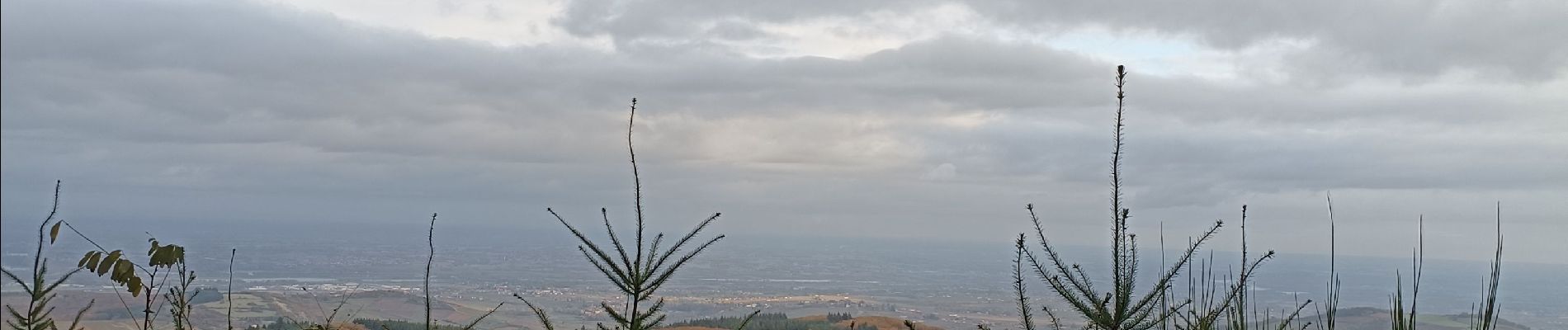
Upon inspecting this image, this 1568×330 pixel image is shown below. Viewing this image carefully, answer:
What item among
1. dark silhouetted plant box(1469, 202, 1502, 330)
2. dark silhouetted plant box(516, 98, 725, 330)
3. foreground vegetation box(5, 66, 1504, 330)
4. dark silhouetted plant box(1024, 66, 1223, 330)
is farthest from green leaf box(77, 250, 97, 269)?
dark silhouetted plant box(1469, 202, 1502, 330)

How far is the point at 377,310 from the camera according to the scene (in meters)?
8.78

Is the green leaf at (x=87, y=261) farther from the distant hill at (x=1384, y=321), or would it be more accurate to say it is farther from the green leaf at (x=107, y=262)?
the distant hill at (x=1384, y=321)

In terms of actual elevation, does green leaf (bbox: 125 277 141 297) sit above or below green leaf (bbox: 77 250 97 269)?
below

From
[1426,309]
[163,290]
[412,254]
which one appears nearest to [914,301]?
[412,254]

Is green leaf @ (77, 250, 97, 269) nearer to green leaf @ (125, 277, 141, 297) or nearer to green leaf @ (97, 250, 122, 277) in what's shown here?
green leaf @ (97, 250, 122, 277)

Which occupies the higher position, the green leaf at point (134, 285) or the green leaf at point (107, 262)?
the green leaf at point (107, 262)

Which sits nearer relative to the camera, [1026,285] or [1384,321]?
[1026,285]

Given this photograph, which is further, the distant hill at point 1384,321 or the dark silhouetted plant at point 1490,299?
the distant hill at point 1384,321

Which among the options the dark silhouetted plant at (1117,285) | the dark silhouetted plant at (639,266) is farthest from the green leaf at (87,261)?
the dark silhouetted plant at (1117,285)

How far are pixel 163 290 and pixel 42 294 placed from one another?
594mm

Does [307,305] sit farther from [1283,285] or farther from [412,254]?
[412,254]

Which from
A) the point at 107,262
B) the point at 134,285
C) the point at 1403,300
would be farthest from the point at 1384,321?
the point at 107,262

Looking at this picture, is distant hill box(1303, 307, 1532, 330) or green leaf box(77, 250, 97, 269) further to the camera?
distant hill box(1303, 307, 1532, 330)

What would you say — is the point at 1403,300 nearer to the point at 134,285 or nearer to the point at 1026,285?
the point at 1026,285
